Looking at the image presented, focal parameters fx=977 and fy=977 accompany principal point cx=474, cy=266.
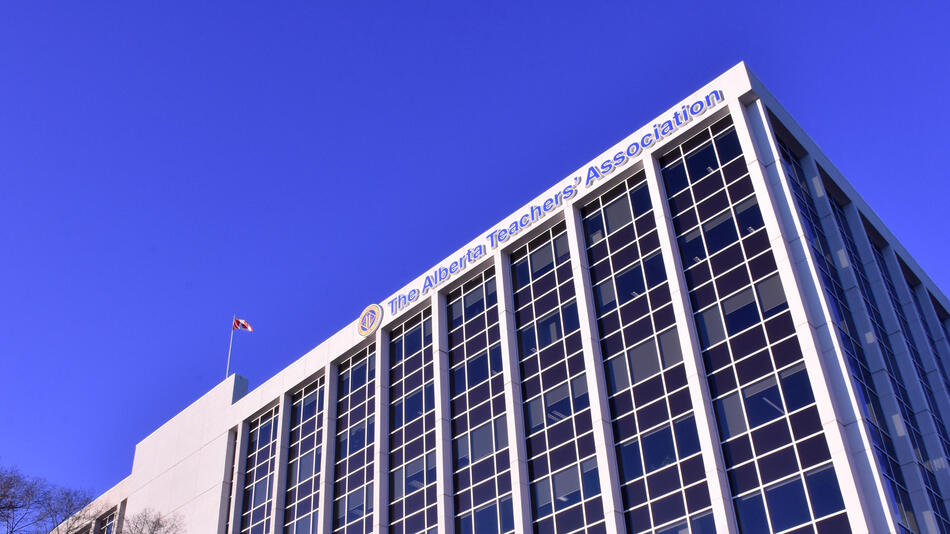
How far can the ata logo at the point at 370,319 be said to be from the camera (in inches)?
2392

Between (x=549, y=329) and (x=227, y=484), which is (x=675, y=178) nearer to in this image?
(x=549, y=329)

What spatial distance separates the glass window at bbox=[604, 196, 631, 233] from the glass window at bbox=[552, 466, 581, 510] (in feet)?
41.0

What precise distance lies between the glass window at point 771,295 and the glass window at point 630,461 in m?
8.09

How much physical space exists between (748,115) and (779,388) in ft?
45.3

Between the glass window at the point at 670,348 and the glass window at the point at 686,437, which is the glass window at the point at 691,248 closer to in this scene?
the glass window at the point at 670,348

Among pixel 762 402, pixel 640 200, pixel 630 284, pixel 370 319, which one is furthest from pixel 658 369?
pixel 370 319

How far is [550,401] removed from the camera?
47562 mm

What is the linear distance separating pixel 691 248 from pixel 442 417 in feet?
54.3

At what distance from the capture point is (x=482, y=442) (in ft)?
164

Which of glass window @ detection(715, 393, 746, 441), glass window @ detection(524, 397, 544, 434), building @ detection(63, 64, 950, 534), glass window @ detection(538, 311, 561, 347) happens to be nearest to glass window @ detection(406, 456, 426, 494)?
building @ detection(63, 64, 950, 534)

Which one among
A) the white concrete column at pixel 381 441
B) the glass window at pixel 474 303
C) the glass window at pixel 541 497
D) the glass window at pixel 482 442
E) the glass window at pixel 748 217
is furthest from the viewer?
the glass window at pixel 474 303

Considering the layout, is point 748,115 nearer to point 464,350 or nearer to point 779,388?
point 779,388

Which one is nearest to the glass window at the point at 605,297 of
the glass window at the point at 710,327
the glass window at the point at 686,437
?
the glass window at the point at 710,327

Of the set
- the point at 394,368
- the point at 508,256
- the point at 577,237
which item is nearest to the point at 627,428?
the point at 577,237
